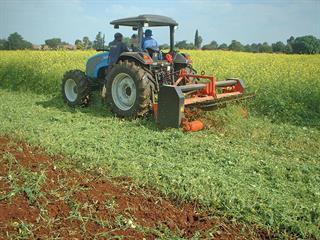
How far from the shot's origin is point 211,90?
282 inches

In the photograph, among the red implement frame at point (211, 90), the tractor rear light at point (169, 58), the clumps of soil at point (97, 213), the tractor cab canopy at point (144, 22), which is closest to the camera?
the clumps of soil at point (97, 213)

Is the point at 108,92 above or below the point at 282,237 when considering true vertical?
above

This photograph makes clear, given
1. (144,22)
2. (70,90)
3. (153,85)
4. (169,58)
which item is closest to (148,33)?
(144,22)

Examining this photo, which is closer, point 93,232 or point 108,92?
point 93,232

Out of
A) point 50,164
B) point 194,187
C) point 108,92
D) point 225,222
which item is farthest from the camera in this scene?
point 108,92

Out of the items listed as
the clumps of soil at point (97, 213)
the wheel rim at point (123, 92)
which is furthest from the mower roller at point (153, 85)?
the clumps of soil at point (97, 213)

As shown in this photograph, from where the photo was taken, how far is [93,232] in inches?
129

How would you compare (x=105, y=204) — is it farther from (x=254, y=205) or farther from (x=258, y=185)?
(x=258, y=185)

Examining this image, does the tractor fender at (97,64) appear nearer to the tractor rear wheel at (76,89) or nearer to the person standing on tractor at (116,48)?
the tractor rear wheel at (76,89)

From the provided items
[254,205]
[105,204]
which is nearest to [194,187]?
[254,205]

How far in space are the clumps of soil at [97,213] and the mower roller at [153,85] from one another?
2.40 meters

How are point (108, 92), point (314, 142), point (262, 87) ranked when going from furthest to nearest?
point (262, 87), point (108, 92), point (314, 142)

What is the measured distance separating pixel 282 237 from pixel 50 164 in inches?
114

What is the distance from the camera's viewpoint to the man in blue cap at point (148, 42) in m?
7.69
